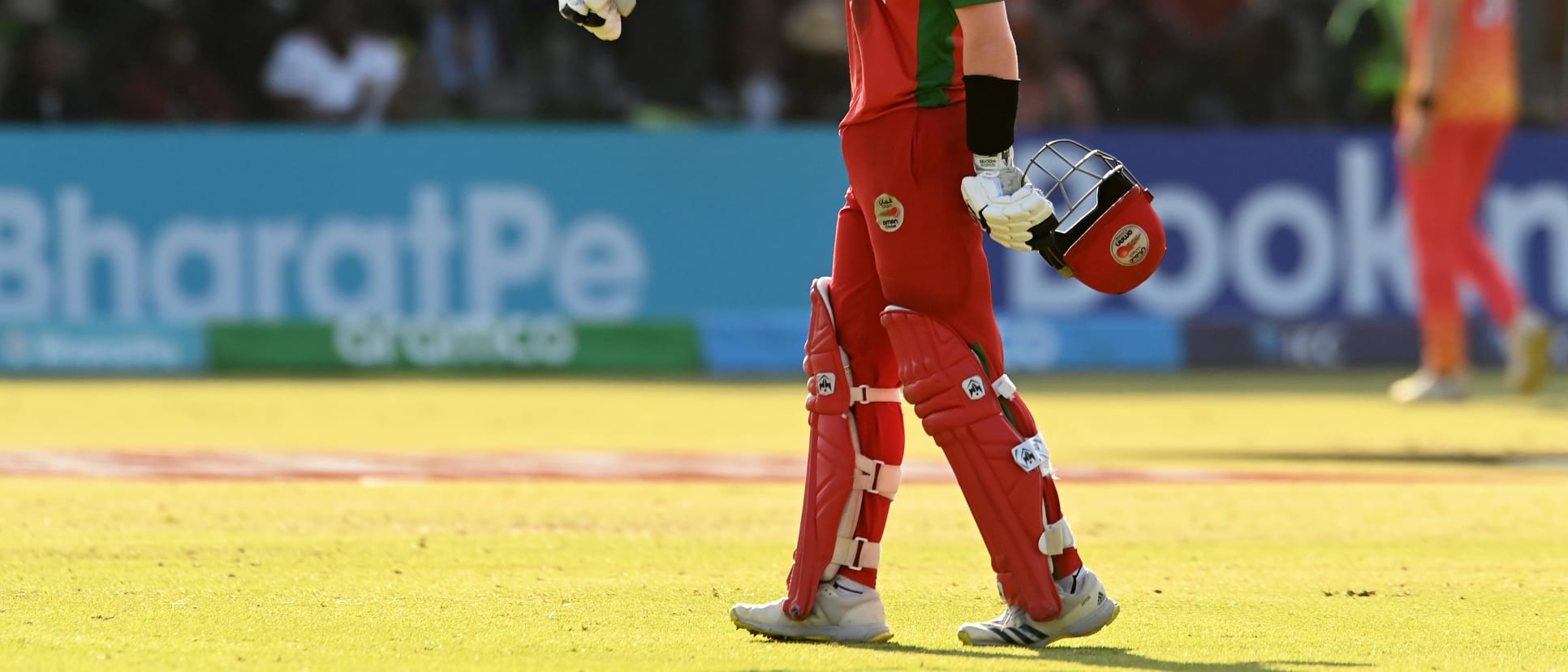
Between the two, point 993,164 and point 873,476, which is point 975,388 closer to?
point 873,476

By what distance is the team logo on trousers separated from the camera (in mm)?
4496

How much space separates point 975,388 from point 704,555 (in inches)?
62.6

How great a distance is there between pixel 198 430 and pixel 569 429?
5.21 feet

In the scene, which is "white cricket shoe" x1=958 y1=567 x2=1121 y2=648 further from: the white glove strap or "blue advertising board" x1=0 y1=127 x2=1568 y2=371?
"blue advertising board" x1=0 y1=127 x2=1568 y2=371

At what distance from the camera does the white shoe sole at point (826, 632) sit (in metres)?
4.57

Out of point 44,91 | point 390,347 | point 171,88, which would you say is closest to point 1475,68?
point 390,347

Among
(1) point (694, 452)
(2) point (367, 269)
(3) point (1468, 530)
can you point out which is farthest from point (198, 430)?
(3) point (1468, 530)

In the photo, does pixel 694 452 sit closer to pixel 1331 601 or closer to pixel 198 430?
pixel 198 430

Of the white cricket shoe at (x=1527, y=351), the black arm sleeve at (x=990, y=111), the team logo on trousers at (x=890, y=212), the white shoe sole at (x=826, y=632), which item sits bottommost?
the white cricket shoe at (x=1527, y=351)

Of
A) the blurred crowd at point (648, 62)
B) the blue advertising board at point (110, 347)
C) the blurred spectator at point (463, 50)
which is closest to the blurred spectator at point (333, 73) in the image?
the blurred crowd at point (648, 62)

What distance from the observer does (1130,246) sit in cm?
450

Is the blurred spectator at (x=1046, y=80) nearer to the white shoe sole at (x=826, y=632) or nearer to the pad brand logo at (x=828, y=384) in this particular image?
the pad brand logo at (x=828, y=384)

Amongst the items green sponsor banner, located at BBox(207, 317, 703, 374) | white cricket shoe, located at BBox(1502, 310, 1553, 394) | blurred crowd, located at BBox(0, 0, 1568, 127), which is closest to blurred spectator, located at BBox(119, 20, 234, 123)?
blurred crowd, located at BBox(0, 0, 1568, 127)

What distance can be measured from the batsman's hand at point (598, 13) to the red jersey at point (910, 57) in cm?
50
